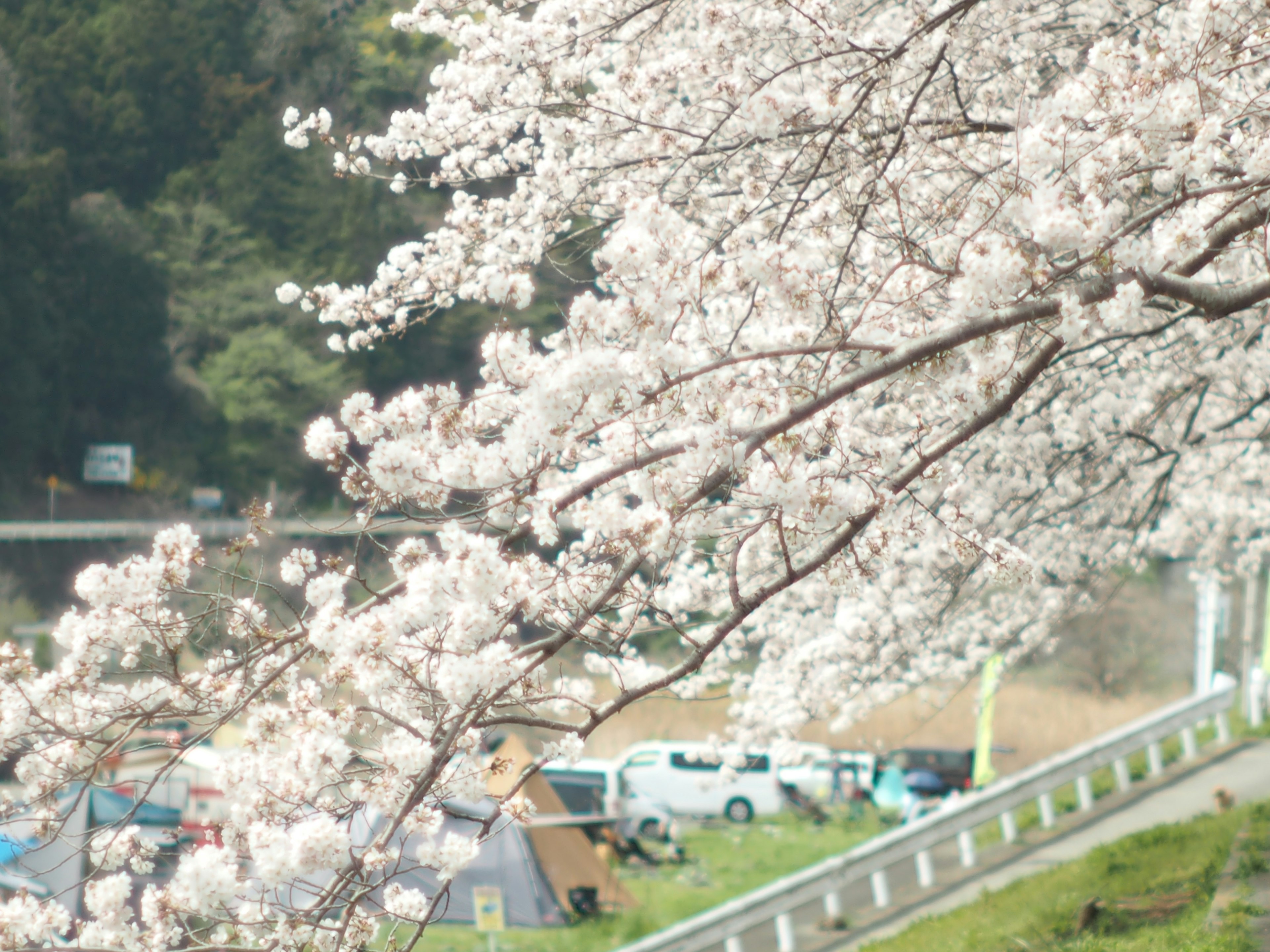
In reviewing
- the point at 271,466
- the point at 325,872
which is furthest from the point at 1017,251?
the point at 271,466

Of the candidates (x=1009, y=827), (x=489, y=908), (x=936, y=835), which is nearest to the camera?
(x=489, y=908)

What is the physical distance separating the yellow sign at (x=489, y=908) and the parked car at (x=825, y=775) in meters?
7.68

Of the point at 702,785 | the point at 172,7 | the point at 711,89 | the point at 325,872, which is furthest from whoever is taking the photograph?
the point at 172,7

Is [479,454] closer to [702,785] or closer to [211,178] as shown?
[702,785]

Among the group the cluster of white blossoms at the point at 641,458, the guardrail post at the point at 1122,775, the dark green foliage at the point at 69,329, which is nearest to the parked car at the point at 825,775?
the guardrail post at the point at 1122,775

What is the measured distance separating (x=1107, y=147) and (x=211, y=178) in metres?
37.0

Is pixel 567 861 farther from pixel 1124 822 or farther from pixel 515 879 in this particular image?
pixel 1124 822

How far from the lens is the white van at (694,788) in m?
16.6

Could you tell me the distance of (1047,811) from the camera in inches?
432

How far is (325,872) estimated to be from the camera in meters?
10.3

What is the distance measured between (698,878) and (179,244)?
27.6 metres

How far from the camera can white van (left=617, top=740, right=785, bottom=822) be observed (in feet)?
54.6

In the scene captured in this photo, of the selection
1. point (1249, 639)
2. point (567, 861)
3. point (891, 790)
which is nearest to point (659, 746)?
point (891, 790)

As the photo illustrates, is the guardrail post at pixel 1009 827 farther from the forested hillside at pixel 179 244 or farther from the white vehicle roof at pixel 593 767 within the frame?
the forested hillside at pixel 179 244
